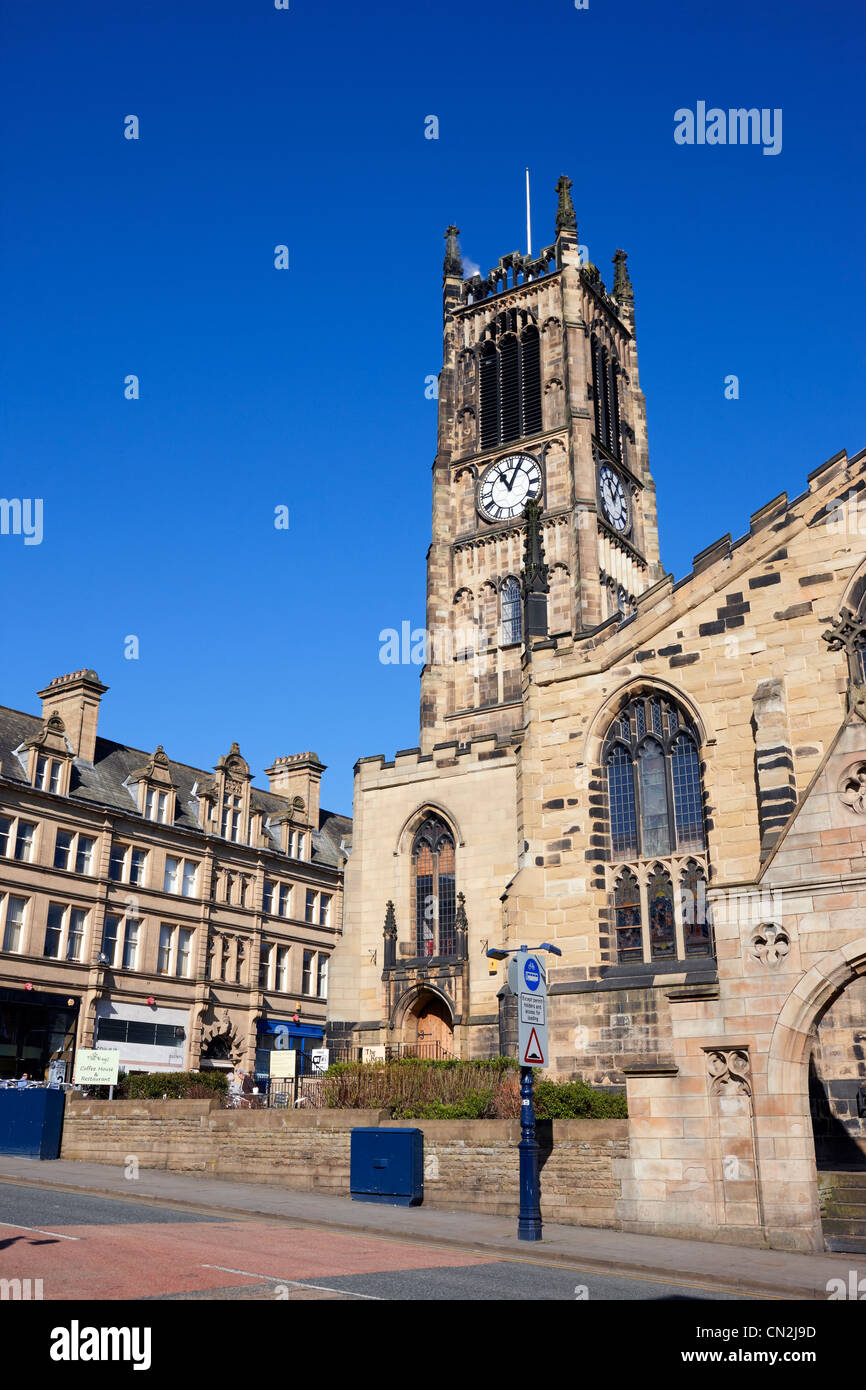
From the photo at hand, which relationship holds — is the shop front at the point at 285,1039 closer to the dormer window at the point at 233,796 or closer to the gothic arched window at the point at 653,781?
the dormer window at the point at 233,796

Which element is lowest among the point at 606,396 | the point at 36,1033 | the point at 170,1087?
the point at 170,1087

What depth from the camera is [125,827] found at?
45188 millimetres

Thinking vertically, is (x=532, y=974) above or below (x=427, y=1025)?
above

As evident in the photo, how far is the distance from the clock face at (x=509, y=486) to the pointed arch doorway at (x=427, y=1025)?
20.9 metres

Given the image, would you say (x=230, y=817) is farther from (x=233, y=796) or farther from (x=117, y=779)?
(x=117, y=779)

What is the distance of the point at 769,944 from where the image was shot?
16375 mm

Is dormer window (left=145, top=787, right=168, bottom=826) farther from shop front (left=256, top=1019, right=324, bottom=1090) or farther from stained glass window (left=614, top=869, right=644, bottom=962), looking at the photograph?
stained glass window (left=614, top=869, right=644, bottom=962)

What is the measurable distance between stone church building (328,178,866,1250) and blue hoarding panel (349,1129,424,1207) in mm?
4025

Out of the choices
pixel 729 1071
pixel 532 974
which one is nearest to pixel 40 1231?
pixel 532 974

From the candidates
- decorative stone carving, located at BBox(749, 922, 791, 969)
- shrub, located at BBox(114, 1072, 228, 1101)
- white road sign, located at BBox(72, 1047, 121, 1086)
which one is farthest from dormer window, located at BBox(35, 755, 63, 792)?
decorative stone carving, located at BBox(749, 922, 791, 969)

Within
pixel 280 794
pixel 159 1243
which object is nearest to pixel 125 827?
pixel 280 794

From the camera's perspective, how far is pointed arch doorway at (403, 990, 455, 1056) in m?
30.8

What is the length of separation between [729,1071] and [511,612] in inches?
1113

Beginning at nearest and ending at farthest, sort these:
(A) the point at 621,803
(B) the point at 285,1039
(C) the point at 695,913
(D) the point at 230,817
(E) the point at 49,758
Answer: (C) the point at 695,913 → (A) the point at 621,803 → (E) the point at 49,758 → (B) the point at 285,1039 → (D) the point at 230,817
